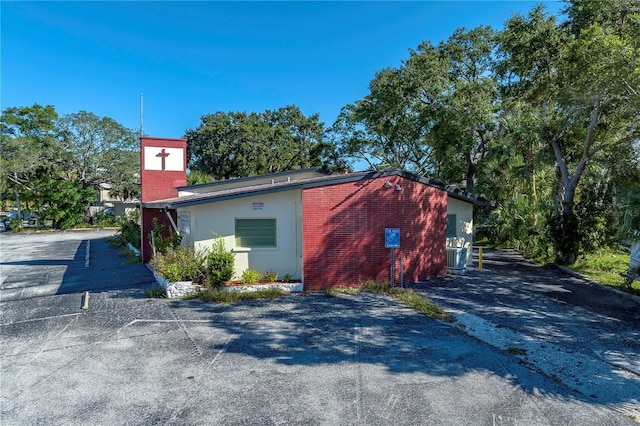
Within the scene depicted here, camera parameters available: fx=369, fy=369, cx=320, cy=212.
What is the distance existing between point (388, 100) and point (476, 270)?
12475 millimetres

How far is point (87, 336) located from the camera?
7410 millimetres

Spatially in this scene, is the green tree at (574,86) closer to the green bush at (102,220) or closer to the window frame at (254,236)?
the window frame at (254,236)

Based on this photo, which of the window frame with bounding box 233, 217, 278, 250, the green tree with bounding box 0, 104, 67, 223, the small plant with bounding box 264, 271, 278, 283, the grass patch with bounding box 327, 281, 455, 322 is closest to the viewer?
the grass patch with bounding box 327, 281, 455, 322

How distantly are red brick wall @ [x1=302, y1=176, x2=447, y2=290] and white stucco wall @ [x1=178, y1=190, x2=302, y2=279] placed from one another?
0.78 meters

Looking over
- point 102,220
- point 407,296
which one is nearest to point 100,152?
point 102,220

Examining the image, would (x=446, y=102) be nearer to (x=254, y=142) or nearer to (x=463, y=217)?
(x=463, y=217)

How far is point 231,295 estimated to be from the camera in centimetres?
1013

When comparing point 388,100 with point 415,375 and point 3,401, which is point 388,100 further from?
point 3,401

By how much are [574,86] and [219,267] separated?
13144 mm

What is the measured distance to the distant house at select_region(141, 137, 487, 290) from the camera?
11227 millimetres

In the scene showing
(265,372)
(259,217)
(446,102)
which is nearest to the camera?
(265,372)

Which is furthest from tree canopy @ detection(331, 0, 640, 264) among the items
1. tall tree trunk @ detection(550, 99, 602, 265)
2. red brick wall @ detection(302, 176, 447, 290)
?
red brick wall @ detection(302, 176, 447, 290)

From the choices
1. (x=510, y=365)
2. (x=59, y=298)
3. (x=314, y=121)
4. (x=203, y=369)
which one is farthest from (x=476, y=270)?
(x=314, y=121)

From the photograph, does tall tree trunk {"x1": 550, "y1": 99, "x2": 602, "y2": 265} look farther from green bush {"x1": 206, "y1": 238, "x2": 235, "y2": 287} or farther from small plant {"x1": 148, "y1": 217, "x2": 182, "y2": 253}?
small plant {"x1": 148, "y1": 217, "x2": 182, "y2": 253}
